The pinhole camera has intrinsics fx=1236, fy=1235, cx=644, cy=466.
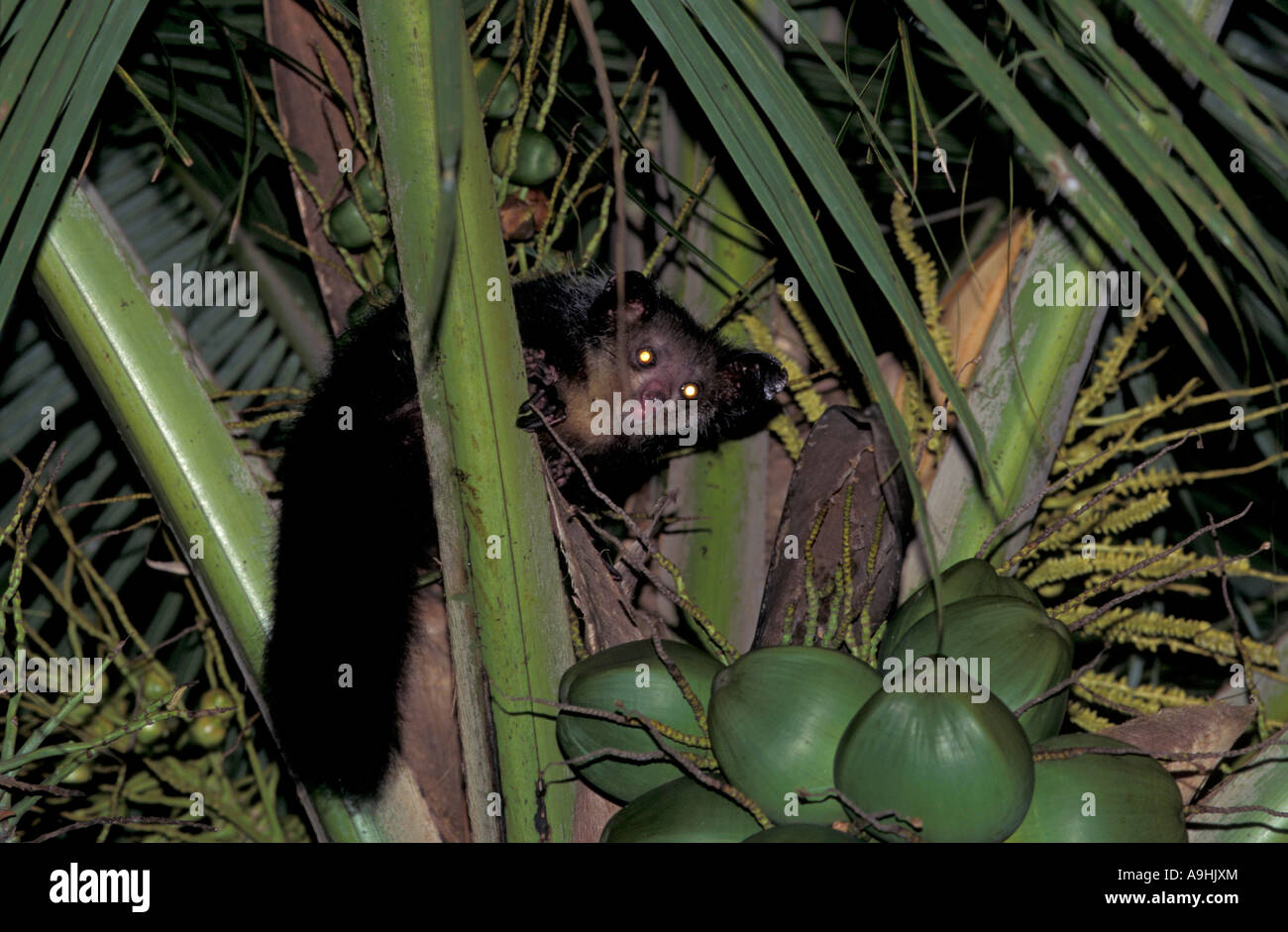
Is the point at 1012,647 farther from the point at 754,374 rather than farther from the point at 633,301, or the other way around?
the point at 633,301

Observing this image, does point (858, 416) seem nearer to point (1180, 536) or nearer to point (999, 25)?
point (999, 25)

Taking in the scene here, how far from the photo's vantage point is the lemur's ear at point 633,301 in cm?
289

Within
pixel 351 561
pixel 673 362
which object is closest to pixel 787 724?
pixel 351 561

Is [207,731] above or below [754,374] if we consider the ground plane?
below

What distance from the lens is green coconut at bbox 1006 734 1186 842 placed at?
54.7 inches

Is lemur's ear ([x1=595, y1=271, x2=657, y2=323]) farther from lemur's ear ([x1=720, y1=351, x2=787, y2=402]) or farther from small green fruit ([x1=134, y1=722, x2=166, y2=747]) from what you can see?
small green fruit ([x1=134, y1=722, x2=166, y2=747])

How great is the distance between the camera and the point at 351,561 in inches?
89.0

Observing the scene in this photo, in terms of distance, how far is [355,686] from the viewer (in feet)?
6.86

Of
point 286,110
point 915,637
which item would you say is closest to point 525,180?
point 286,110

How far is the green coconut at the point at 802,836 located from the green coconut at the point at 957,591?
0.29 metres

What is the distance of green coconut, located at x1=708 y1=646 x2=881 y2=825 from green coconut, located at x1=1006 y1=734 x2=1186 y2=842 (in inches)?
8.8

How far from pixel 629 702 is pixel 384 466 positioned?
3.64 ft

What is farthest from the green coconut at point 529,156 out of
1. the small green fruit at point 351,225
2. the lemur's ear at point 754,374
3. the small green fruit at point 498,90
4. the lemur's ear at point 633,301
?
the lemur's ear at point 754,374
